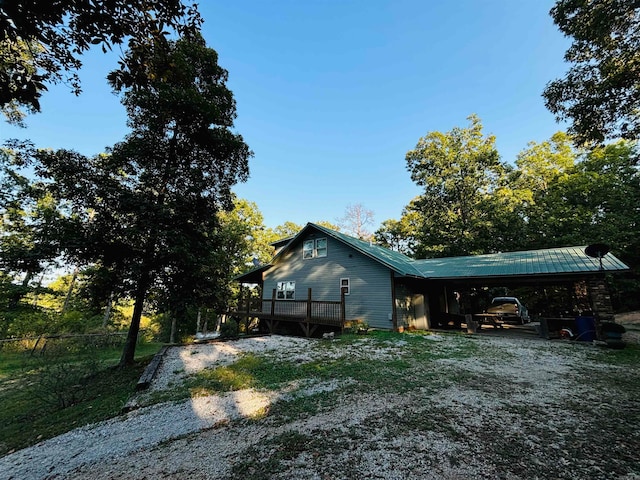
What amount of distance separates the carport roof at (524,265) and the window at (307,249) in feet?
21.4

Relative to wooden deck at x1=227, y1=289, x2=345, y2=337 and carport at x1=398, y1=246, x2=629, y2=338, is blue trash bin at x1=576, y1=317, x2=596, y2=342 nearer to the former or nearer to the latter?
carport at x1=398, y1=246, x2=629, y2=338

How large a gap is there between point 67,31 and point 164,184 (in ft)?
20.5

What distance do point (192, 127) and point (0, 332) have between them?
15.5 m

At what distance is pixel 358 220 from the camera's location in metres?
28.7

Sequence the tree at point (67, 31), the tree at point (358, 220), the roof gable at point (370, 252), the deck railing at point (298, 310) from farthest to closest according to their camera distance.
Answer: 1. the tree at point (358, 220)
2. the deck railing at point (298, 310)
3. the roof gable at point (370, 252)
4. the tree at point (67, 31)

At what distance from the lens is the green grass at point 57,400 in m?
4.69

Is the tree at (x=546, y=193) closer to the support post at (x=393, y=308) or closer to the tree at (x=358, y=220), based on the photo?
the tree at (x=358, y=220)

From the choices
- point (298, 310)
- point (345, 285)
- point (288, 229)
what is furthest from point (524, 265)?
point (288, 229)

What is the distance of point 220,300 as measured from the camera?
33.2ft

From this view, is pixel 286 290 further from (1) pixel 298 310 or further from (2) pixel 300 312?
(2) pixel 300 312

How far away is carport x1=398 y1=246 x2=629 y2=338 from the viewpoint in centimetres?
961

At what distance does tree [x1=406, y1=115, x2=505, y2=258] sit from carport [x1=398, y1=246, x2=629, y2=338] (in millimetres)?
7787

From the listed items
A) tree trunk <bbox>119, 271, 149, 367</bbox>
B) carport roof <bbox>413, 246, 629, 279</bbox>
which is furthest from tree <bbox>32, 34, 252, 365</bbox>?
carport roof <bbox>413, 246, 629, 279</bbox>

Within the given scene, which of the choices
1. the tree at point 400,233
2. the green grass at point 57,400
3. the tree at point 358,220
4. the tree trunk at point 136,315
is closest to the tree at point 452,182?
the tree at point 400,233
